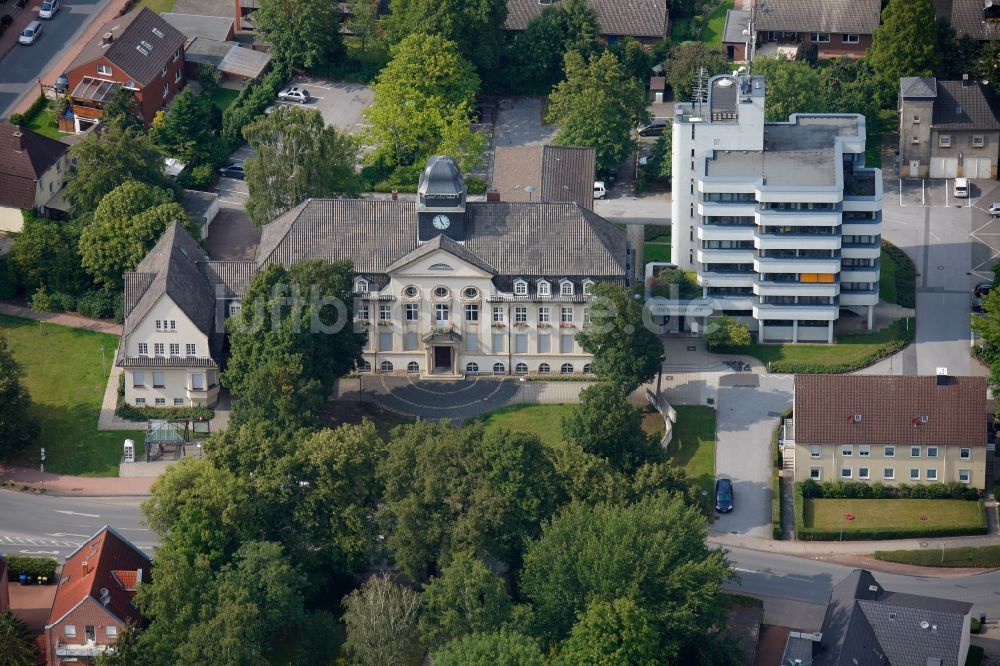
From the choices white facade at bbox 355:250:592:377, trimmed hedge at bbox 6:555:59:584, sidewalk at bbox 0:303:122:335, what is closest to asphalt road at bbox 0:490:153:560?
trimmed hedge at bbox 6:555:59:584

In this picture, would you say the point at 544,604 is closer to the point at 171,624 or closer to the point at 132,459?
the point at 171,624

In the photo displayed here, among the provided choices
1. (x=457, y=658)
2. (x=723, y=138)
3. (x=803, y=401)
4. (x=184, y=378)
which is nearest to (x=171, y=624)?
(x=457, y=658)

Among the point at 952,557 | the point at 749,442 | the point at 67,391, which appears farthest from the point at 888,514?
the point at 67,391

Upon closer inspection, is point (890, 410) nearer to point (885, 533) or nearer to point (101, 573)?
point (885, 533)

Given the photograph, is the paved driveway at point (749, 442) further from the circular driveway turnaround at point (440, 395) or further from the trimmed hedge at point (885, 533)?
the circular driveway turnaround at point (440, 395)

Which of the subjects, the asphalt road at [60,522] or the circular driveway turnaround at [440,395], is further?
the circular driveway turnaround at [440,395]

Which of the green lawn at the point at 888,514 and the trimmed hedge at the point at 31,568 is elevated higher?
the green lawn at the point at 888,514

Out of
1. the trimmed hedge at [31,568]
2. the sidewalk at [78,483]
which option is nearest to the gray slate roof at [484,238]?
the sidewalk at [78,483]
